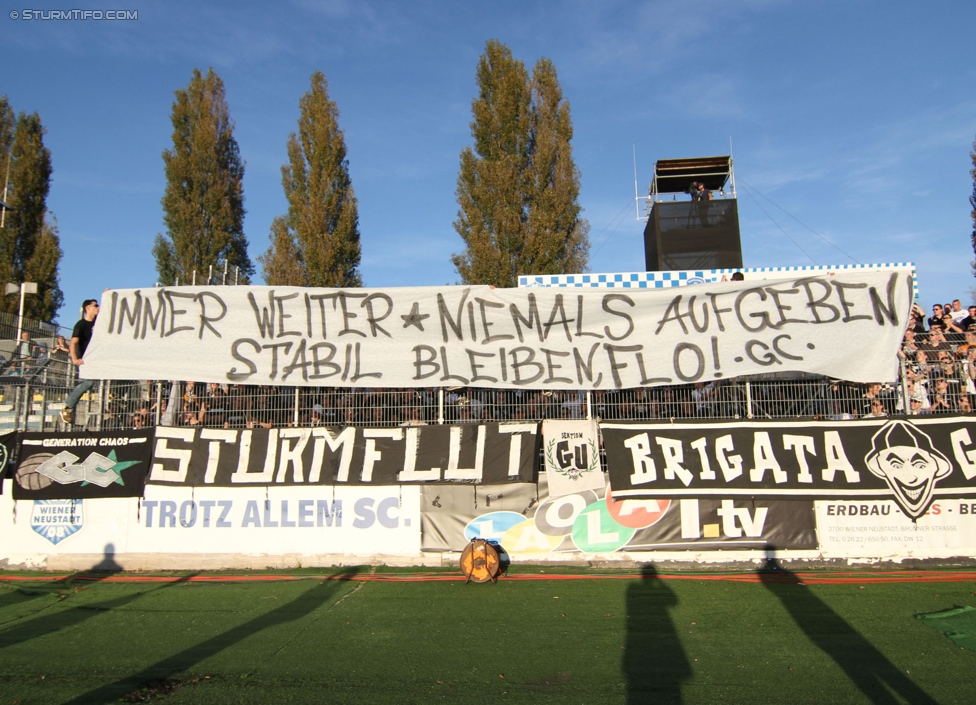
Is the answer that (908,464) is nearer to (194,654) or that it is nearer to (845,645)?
(845,645)

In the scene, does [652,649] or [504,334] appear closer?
[652,649]

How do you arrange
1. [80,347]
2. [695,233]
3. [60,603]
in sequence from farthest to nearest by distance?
[695,233] < [80,347] < [60,603]

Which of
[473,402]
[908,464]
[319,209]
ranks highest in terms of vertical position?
[319,209]

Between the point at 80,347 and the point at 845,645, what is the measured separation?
33.7ft

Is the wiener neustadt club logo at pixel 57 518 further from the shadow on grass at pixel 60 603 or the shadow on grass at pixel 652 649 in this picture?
the shadow on grass at pixel 652 649

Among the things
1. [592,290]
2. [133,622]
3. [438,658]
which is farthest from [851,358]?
[133,622]

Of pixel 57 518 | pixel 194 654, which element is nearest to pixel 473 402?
pixel 194 654

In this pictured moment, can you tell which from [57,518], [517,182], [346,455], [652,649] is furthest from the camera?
[517,182]

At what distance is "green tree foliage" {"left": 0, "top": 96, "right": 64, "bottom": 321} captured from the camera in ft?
85.6

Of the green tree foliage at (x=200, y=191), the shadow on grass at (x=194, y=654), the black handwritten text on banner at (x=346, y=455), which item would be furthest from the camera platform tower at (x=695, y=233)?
the green tree foliage at (x=200, y=191)

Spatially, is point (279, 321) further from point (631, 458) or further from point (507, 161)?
point (507, 161)

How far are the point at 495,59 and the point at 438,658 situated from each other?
76.4ft

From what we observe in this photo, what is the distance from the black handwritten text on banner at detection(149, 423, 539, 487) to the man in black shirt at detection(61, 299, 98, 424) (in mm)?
1422

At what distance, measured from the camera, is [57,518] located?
9.21 metres
